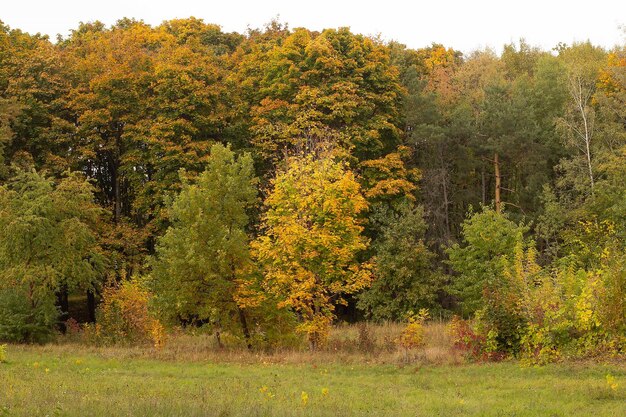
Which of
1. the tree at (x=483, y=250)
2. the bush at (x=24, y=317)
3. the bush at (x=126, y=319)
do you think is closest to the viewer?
the bush at (x=24, y=317)

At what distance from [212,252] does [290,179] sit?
3.94 metres

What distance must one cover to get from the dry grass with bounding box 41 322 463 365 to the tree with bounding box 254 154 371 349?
1475 millimetres

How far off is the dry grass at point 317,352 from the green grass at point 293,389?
0.62 meters

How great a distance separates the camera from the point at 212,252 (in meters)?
25.2

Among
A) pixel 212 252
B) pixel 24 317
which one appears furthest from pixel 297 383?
pixel 24 317

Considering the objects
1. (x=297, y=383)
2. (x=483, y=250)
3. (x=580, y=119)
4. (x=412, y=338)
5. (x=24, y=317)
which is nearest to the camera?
(x=297, y=383)

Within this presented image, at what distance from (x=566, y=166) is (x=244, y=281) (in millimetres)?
21238

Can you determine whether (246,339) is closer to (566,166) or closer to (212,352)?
(212,352)

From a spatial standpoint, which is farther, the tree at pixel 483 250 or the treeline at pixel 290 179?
the tree at pixel 483 250

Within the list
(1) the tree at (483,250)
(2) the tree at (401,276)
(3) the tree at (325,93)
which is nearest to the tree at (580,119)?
(1) the tree at (483,250)

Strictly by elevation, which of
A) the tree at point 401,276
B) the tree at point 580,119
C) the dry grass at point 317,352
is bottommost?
the dry grass at point 317,352

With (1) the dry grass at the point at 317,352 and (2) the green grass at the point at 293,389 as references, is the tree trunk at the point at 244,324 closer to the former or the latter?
(1) the dry grass at the point at 317,352

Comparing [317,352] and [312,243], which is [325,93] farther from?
[317,352]

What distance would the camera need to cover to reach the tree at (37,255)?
27438 millimetres
